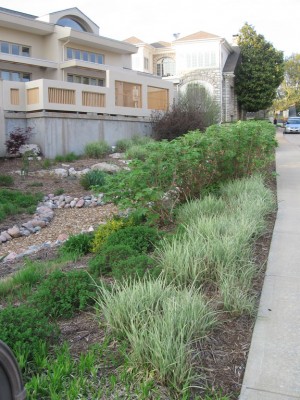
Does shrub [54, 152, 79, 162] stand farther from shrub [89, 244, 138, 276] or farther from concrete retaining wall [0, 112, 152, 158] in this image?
shrub [89, 244, 138, 276]

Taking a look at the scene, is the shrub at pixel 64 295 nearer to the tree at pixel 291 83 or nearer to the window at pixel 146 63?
the window at pixel 146 63

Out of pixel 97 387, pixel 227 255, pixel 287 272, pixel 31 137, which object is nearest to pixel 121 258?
pixel 227 255

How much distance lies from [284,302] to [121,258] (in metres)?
1.65

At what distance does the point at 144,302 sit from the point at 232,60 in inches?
1733

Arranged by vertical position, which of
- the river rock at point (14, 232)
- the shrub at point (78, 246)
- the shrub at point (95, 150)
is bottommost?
the river rock at point (14, 232)

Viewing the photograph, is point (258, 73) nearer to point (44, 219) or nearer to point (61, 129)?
point (61, 129)

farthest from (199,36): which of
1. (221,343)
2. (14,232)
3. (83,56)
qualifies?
(221,343)

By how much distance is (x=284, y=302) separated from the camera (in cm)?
383

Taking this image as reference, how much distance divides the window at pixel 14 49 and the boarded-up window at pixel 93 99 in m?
8.96

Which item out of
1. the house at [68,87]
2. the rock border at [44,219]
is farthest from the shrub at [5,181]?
the house at [68,87]

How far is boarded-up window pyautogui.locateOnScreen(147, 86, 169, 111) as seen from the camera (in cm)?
2359

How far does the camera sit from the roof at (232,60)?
42500 millimetres

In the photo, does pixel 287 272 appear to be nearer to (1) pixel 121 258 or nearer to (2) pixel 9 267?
(1) pixel 121 258

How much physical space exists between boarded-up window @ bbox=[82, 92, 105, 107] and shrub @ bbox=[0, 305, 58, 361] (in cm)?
1682
